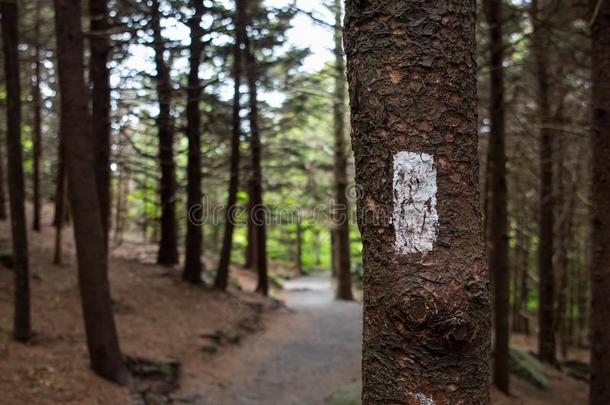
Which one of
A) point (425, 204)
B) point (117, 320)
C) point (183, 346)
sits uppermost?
point (425, 204)

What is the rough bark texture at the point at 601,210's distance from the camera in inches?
192

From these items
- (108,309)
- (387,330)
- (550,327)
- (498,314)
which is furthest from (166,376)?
(550,327)

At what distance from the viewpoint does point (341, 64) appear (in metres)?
15.9

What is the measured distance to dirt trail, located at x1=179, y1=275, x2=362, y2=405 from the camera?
906cm

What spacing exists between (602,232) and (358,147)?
4.40 meters

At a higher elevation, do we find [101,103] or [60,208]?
[101,103]

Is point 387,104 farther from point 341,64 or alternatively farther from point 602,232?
point 341,64

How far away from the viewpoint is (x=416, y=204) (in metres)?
1.46

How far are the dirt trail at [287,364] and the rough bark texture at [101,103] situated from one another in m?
4.34

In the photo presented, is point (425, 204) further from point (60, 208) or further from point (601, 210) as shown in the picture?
point (60, 208)

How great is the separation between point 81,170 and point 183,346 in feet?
16.2

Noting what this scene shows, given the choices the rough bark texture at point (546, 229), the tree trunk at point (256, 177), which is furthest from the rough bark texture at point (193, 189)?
the rough bark texture at point (546, 229)

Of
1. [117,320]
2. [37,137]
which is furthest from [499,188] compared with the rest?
[37,137]

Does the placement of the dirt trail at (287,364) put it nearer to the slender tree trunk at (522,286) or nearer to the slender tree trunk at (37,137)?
the slender tree trunk at (522,286)
